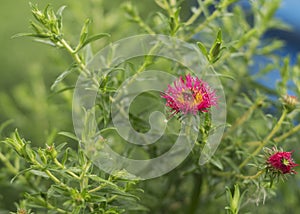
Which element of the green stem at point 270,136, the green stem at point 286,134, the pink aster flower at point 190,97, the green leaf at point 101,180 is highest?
the pink aster flower at point 190,97

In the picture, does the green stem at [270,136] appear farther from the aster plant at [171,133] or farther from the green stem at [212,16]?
the green stem at [212,16]

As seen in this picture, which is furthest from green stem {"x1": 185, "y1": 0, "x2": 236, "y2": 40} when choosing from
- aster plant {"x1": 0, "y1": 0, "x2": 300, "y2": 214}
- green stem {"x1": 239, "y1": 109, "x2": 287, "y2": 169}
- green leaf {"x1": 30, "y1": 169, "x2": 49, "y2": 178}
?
green leaf {"x1": 30, "y1": 169, "x2": 49, "y2": 178}

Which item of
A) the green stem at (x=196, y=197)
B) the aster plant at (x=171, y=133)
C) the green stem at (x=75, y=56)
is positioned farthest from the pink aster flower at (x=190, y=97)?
the green stem at (x=196, y=197)

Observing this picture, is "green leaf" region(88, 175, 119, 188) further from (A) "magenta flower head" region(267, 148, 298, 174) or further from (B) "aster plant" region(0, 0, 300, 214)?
(A) "magenta flower head" region(267, 148, 298, 174)

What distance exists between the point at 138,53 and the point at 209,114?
0.53 feet

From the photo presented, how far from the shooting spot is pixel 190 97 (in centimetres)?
53

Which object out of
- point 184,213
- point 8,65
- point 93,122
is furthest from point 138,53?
point 8,65

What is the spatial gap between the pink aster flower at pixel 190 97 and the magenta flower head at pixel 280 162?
8 centimetres

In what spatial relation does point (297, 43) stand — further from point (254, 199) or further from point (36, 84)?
point (254, 199)

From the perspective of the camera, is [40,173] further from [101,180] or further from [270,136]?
[270,136]

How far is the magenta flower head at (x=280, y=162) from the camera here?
53cm

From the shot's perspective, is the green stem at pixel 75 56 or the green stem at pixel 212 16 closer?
the green stem at pixel 75 56

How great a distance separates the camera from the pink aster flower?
0.53 metres

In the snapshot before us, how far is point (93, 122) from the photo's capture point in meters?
0.57
